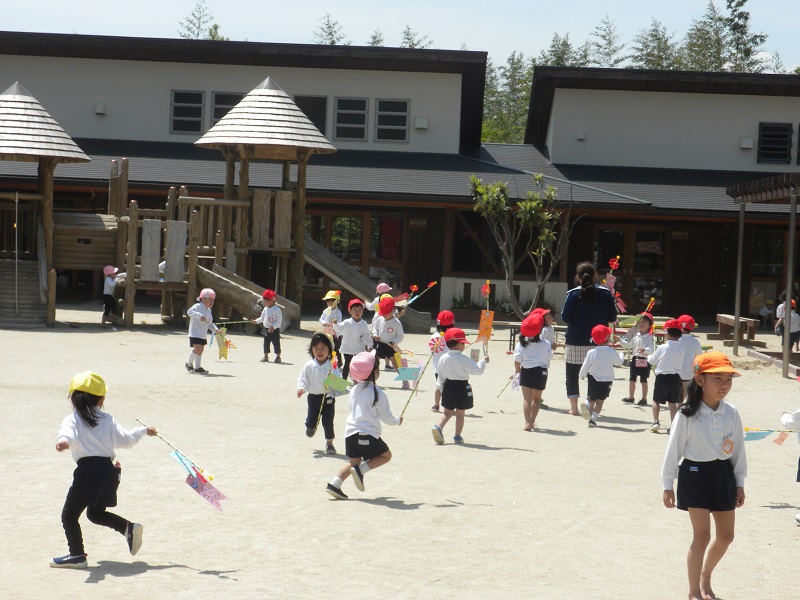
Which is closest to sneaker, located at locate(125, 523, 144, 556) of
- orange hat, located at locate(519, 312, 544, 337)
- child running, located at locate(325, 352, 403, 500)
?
child running, located at locate(325, 352, 403, 500)

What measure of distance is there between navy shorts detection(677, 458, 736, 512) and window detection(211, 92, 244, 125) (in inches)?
978

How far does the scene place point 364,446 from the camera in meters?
8.67

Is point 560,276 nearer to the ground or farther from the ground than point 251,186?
nearer to the ground

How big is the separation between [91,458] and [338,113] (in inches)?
935

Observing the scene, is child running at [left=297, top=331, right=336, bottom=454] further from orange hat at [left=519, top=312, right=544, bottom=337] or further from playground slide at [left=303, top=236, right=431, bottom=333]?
playground slide at [left=303, top=236, right=431, bottom=333]

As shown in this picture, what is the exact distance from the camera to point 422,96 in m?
29.5

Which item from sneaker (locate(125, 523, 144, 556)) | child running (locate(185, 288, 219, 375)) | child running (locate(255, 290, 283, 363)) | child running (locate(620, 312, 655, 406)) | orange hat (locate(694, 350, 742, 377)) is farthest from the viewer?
child running (locate(255, 290, 283, 363))

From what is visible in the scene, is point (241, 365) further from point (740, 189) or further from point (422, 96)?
point (422, 96)

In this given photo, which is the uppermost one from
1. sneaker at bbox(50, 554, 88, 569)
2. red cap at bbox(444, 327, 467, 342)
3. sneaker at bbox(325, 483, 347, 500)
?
red cap at bbox(444, 327, 467, 342)

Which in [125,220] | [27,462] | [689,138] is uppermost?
[689,138]

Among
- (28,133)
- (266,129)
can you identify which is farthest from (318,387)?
(28,133)

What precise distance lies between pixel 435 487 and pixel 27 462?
3399 mm

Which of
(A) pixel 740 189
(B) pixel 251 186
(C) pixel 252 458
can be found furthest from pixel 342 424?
(B) pixel 251 186

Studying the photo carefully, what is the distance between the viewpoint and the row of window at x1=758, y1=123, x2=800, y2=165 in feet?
97.0
